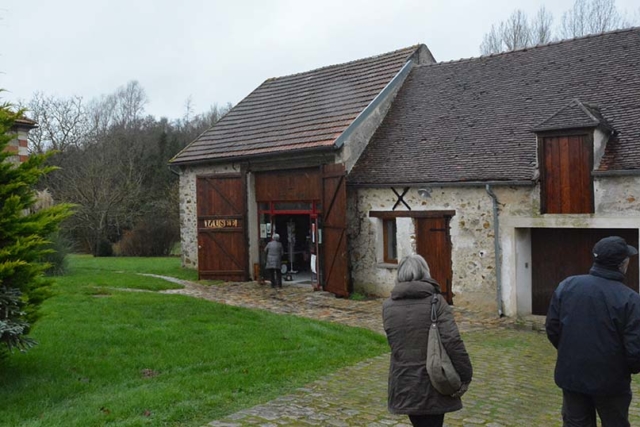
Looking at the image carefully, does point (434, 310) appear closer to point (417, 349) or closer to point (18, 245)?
point (417, 349)

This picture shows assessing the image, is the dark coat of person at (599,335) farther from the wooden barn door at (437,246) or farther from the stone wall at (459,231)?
the wooden barn door at (437,246)

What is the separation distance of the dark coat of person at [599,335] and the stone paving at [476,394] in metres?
1.95

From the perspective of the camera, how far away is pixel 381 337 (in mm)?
9867

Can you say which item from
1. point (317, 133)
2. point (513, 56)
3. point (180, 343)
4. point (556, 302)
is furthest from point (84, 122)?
point (556, 302)

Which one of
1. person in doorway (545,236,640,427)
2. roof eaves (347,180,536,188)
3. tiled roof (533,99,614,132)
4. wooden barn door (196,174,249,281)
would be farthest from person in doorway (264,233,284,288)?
person in doorway (545,236,640,427)

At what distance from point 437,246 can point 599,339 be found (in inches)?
367

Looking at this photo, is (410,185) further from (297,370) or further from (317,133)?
(297,370)

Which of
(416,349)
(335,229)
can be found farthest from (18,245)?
(335,229)

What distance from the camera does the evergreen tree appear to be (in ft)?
21.6

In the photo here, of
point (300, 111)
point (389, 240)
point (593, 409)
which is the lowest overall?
point (593, 409)

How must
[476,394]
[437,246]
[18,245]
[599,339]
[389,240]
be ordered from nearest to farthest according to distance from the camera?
[599,339], [18,245], [476,394], [437,246], [389,240]

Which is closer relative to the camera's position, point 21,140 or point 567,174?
point 21,140

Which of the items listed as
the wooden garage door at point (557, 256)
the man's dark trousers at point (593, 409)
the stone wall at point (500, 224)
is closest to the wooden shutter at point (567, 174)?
the stone wall at point (500, 224)

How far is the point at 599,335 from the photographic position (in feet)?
13.6
